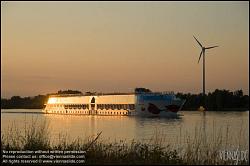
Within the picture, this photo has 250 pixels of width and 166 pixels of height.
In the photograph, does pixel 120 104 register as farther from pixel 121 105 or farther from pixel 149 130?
pixel 149 130

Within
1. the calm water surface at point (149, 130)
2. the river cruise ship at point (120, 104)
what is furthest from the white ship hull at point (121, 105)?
the calm water surface at point (149, 130)

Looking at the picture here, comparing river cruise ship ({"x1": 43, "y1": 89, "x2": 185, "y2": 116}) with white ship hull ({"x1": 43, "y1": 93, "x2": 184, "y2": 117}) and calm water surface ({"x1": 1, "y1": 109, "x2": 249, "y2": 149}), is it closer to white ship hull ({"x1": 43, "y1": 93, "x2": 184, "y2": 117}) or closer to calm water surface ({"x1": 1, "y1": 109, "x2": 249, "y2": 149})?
white ship hull ({"x1": 43, "y1": 93, "x2": 184, "y2": 117})

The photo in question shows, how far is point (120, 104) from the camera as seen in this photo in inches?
3590

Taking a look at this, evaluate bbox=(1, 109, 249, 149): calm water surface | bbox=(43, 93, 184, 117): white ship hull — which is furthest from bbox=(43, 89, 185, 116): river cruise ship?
bbox=(1, 109, 249, 149): calm water surface

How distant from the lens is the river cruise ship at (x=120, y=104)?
8400cm

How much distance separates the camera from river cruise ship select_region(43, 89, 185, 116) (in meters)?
84.0

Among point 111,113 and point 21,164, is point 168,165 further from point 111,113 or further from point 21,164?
point 111,113

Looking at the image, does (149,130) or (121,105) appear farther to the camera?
(121,105)

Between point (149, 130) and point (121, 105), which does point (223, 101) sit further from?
point (149, 130)

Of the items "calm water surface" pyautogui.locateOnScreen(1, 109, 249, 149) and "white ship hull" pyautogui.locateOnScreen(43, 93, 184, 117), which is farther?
"white ship hull" pyautogui.locateOnScreen(43, 93, 184, 117)

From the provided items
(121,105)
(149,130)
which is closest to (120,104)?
(121,105)

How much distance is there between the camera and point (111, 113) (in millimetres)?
90375

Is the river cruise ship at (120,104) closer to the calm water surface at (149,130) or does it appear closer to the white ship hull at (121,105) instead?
the white ship hull at (121,105)

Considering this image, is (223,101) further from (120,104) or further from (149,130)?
(149,130)
